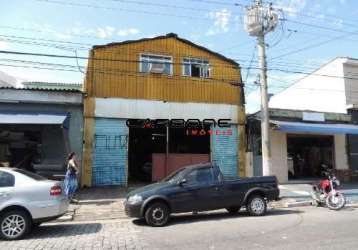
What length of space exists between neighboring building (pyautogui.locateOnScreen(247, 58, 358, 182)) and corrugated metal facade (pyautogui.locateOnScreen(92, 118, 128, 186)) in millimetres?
6210

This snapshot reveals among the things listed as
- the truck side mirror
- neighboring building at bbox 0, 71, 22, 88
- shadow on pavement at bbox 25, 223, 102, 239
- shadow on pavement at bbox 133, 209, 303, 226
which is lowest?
shadow on pavement at bbox 25, 223, 102, 239

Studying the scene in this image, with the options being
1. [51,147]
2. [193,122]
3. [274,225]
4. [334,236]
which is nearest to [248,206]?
[274,225]

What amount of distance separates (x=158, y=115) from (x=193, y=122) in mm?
1738

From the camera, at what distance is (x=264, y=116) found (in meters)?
17.2

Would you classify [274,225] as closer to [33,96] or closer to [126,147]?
[126,147]

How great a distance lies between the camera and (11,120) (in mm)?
16109

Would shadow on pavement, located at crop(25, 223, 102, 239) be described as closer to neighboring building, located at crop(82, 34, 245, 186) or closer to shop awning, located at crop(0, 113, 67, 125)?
shop awning, located at crop(0, 113, 67, 125)

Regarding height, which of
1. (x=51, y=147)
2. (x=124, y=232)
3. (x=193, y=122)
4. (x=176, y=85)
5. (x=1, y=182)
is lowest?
(x=124, y=232)

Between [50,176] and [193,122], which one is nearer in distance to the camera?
[50,176]

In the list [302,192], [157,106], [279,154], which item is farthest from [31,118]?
[279,154]

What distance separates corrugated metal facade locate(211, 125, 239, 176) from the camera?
2088 centimetres

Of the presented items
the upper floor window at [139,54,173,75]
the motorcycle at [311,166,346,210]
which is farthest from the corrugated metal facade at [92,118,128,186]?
the motorcycle at [311,166,346,210]

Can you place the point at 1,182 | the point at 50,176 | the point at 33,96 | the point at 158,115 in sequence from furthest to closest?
the point at 158,115 < the point at 33,96 < the point at 50,176 < the point at 1,182

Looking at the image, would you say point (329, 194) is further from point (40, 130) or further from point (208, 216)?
point (40, 130)
